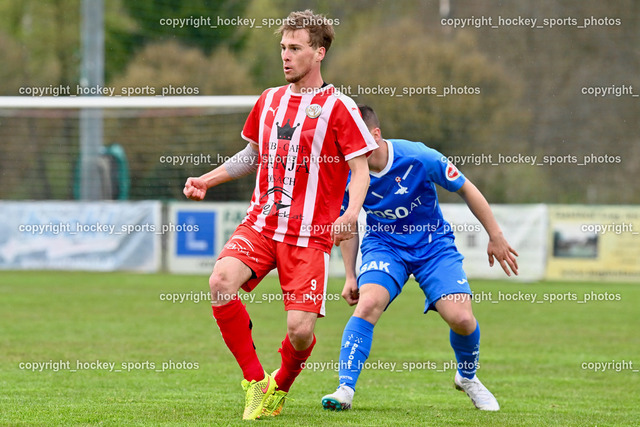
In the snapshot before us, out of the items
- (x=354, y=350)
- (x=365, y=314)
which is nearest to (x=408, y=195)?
(x=365, y=314)

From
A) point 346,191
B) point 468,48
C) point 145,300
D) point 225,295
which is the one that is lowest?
point 145,300

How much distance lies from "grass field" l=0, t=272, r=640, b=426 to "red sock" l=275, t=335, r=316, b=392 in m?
0.21

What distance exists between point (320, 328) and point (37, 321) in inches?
134

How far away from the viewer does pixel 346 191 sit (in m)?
6.11

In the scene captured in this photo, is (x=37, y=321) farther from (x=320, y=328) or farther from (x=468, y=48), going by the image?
(x=468, y=48)

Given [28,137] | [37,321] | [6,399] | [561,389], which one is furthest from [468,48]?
[6,399]

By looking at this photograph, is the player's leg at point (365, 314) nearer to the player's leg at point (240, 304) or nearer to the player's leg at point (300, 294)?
the player's leg at point (300, 294)

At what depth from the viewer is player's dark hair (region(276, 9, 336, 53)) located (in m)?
5.28

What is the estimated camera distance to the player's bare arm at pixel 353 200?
5.05m

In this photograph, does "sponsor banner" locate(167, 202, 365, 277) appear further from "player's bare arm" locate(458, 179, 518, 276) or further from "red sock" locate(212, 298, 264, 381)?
"red sock" locate(212, 298, 264, 381)

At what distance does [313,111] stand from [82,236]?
49.3 ft

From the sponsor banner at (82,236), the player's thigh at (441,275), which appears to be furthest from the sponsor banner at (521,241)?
the player's thigh at (441,275)

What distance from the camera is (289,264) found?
532 centimetres

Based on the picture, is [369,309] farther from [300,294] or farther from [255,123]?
[255,123]
